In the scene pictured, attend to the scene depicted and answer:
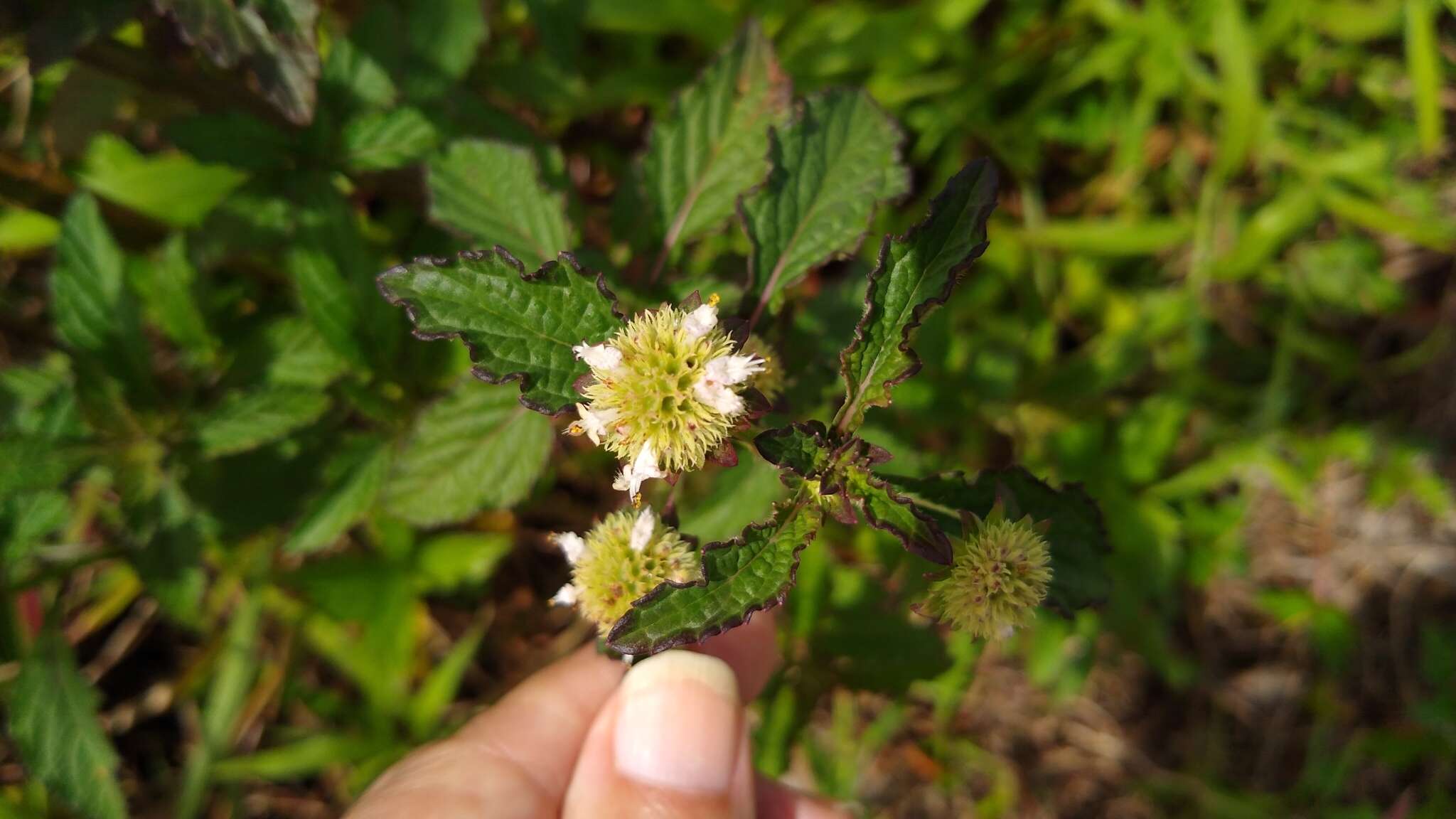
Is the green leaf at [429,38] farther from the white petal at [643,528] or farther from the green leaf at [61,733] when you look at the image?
A: the green leaf at [61,733]

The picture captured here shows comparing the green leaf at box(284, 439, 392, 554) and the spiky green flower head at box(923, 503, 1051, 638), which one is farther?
the green leaf at box(284, 439, 392, 554)

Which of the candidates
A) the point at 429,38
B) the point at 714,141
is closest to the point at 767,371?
the point at 714,141

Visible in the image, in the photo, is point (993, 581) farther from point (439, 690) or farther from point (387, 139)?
point (439, 690)

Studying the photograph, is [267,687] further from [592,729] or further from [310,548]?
[592,729]

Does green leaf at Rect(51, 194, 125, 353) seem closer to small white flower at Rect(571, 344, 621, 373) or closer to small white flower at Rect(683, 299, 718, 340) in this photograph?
small white flower at Rect(571, 344, 621, 373)

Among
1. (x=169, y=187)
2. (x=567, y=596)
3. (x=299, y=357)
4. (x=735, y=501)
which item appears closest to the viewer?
(x=567, y=596)

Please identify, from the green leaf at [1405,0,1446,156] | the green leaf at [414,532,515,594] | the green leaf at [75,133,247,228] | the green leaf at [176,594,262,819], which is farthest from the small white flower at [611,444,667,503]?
the green leaf at [1405,0,1446,156]

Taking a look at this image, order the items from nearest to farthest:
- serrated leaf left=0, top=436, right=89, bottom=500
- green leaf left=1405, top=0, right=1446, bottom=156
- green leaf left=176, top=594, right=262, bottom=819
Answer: serrated leaf left=0, top=436, right=89, bottom=500 < green leaf left=1405, top=0, right=1446, bottom=156 < green leaf left=176, top=594, right=262, bottom=819

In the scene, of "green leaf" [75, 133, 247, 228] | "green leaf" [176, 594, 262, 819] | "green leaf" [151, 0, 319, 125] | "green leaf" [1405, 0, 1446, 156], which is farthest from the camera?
"green leaf" [176, 594, 262, 819]
